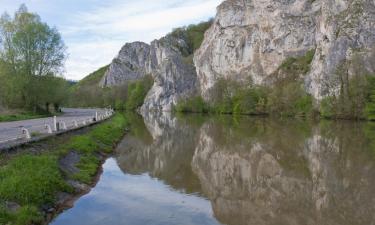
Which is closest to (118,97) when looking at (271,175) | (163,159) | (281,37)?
(281,37)

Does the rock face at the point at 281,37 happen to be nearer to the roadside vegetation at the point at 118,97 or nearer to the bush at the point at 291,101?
the bush at the point at 291,101

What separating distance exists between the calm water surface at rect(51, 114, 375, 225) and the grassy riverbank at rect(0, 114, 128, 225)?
82cm

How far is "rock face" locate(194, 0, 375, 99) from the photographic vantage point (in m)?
89.1

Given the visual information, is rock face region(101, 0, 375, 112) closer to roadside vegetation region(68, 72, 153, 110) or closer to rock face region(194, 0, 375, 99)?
rock face region(194, 0, 375, 99)

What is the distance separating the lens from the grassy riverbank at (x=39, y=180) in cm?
1252

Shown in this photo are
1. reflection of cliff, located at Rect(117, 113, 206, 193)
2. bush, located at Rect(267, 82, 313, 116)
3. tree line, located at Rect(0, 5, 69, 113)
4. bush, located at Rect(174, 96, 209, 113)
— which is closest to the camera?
reflection of cliff, located at Rect(117, 113, 206, 193)

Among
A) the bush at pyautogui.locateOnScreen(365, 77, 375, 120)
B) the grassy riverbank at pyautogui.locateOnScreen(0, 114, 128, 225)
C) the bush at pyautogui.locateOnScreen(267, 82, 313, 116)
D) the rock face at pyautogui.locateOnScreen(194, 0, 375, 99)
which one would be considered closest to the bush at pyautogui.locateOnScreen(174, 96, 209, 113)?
the rock face at pyautogui.locateOnScreen(194, 0, 375, 99)

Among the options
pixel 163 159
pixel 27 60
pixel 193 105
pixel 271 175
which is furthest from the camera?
pixel 193 105

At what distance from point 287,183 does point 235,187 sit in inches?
106

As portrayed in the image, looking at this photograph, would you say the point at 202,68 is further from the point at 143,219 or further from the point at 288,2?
the point at 143,219

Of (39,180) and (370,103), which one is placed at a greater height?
(370,103)

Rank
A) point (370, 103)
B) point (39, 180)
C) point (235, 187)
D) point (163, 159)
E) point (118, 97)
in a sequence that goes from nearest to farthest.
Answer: point (39, 180)
point (235, 187)
point (163, 159)
point (370, 103)
point (118, 97)

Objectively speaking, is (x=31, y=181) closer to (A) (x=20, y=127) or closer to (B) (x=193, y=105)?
(A) (x=20, y=127)

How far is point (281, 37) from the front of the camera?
123m
